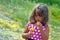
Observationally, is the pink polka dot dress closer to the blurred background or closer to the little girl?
the little girl

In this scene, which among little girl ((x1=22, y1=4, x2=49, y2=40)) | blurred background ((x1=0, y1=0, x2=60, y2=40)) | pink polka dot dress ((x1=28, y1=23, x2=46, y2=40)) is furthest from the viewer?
blurred background ((x1=0, y1=0, x2=60, y2=40))

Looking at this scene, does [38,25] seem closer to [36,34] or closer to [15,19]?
[36,34]

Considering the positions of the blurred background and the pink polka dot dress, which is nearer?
the pink polka dot dress

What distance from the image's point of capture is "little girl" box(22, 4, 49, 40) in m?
6.27

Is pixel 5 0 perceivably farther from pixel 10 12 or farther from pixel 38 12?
pixel 38 12

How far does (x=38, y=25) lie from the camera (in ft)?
20.5

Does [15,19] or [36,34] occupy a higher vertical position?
[36,34]

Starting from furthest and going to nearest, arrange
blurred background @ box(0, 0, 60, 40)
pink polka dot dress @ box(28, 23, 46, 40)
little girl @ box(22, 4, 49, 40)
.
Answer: blurred background @ box(0, 0, 60, 40)
pink polka dot dress @ box(28, 23, 46, 40)
little girl @ box(22, 4, 49, 40)

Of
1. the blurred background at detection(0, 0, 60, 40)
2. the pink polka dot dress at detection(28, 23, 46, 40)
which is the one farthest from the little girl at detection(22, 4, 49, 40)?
the blurred background at detection(0, 0, 60, 40)

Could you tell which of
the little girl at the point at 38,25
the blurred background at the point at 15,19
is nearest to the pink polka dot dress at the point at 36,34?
the little girl at the point at 38,25

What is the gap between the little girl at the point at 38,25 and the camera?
6.27 meters

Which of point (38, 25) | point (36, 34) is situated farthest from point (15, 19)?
point (38, 25)

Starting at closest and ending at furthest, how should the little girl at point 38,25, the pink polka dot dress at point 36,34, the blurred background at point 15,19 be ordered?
the little girl at point 38,25 < the pink polka dot dress at point 36,34 < the blurred background at point 15,19

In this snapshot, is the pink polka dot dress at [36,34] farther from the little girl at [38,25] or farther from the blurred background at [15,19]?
the blurred background at [15,19]
